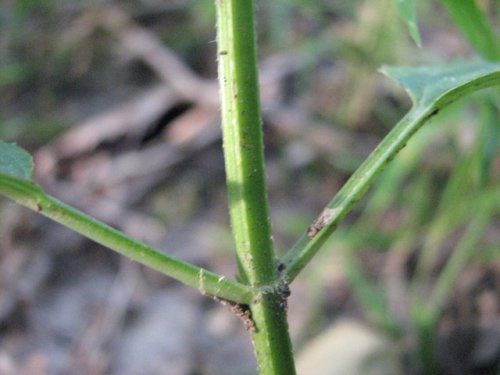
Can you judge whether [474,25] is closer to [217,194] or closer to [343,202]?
[343,202]

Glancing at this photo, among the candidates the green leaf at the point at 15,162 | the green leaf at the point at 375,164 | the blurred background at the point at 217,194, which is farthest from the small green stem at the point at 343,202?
the blurred background at the point at 217,194

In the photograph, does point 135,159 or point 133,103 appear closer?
point 135,159

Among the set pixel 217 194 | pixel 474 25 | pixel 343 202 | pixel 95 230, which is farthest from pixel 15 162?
pixel 217 194

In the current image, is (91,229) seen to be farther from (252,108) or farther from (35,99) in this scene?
(35,99)

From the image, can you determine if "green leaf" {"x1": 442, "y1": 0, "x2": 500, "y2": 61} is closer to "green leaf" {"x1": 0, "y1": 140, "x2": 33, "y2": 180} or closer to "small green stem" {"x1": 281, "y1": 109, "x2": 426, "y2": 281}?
A: "small green stem" {"x1": 281, "y1": 109, "x2": 426, "y2": 281}

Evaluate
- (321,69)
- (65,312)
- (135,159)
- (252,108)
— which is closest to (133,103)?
(135,159)
